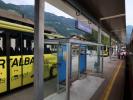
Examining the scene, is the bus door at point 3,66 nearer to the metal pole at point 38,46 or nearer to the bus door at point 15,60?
the bus door at point 15,60

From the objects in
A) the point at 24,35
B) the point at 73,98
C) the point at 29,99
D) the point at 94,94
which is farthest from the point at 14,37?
the point at 94,94

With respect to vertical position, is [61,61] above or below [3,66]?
above

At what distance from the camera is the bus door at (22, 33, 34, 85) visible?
30.8 feet

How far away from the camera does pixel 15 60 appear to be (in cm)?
866

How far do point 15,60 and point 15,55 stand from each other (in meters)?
0.20

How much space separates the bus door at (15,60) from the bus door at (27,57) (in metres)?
0.31

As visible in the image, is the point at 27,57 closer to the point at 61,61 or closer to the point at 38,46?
the point at 61,61

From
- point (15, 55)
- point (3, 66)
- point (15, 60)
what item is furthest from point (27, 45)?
point (3, 66)

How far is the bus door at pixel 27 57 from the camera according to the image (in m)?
9.38

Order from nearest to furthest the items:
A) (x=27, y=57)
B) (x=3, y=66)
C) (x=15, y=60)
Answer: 1. (x=3, y=66)
2. (x=15, y=60)
3. (x=27, y=57)

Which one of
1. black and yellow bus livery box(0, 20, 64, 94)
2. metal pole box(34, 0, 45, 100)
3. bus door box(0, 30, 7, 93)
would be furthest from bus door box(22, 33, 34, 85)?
metal pole box(34, 0, 45, 100)

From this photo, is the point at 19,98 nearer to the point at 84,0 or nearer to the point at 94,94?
the point at 94,94

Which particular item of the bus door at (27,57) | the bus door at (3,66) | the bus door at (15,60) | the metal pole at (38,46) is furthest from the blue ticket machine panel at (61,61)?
the metal pole at (38,46)

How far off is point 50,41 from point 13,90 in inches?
104
